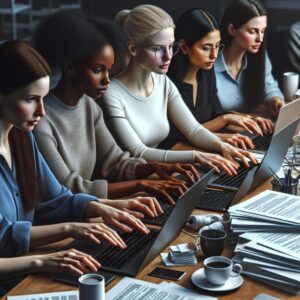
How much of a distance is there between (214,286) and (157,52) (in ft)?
4.51

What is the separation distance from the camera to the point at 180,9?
5.71 m

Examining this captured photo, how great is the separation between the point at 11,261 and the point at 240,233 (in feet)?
2.22

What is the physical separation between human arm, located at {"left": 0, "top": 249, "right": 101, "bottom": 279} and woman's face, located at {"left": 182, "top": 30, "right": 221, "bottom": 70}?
1598 mm

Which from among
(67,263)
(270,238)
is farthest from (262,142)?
(67,263)

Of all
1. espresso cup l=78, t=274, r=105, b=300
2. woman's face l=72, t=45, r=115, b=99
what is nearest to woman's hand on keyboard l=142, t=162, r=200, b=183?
woman's face l=72, t=45, r=115, b=99

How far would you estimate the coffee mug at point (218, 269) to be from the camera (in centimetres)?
185

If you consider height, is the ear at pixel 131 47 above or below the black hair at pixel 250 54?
above

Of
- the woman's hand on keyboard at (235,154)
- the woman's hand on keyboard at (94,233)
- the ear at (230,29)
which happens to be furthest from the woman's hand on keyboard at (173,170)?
the ear at (230,29)

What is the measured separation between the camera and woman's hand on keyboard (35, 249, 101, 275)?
193cm

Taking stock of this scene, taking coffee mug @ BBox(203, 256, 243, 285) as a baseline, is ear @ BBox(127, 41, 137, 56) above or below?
above

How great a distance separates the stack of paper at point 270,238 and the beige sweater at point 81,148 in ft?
2.07

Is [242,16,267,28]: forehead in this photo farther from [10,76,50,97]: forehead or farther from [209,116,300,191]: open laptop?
[10,76,50,97]: forehead

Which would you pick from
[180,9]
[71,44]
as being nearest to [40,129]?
[71,44]

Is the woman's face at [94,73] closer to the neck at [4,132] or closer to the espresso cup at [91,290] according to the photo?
the neck at [4,132]
